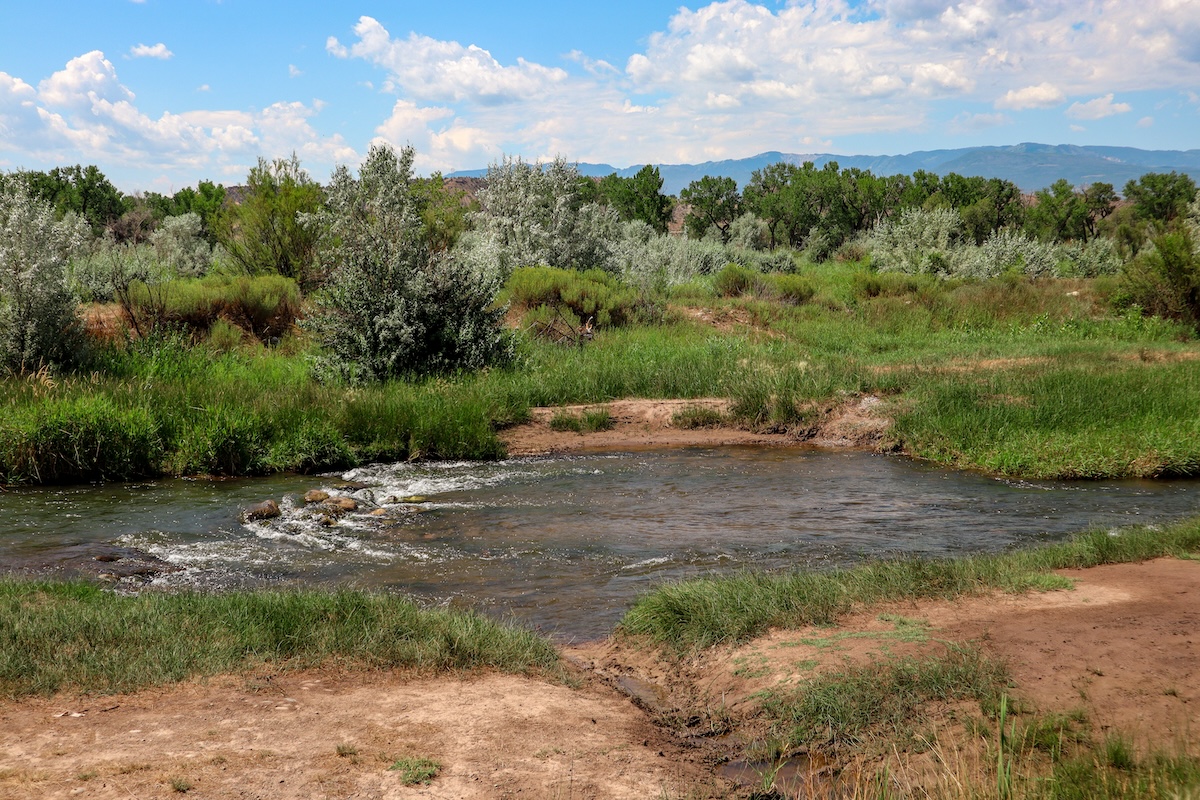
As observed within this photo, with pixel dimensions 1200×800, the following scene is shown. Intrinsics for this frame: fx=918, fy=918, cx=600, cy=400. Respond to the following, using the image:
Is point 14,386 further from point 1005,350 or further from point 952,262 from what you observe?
point 952,262

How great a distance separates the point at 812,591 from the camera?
6539mm

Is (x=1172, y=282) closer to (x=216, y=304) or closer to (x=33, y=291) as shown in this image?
Answer: (x=216, y=304)

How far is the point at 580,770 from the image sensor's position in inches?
168

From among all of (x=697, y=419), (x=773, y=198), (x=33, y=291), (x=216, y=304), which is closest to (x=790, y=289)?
(x=697, y=419)

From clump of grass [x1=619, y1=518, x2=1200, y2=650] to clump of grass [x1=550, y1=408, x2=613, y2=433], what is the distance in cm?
797

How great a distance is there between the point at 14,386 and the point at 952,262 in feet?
92.3

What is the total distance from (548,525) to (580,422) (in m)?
5.37

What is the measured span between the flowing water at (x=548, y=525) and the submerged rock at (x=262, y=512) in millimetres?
194

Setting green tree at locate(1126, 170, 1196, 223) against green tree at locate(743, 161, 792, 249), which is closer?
green tree at locate(1126, 170, 1196, 223)

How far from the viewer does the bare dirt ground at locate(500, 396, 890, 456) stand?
14570 millimetres

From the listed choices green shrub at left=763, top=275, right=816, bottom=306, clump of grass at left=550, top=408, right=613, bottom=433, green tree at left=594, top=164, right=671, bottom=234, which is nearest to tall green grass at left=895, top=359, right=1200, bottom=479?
clump of grass at left=550, top=408, right=613, bottom=433

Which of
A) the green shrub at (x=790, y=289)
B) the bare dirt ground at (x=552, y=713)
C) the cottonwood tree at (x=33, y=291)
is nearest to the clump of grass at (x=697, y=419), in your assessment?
the bare dirt ground at (x=552, y=713)

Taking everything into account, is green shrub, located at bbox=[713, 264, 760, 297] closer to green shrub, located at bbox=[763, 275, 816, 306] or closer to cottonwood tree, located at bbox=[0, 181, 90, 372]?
green shrub, located at bbox=[763, 275, 816, 306]

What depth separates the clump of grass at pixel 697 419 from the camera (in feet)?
51.2
